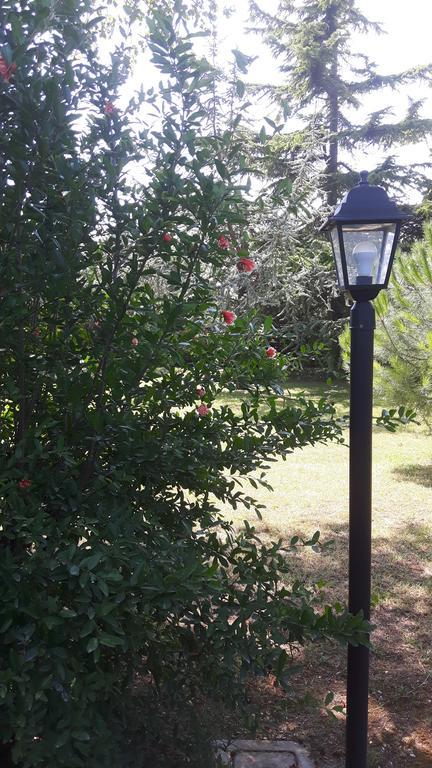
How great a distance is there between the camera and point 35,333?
2.17 meters

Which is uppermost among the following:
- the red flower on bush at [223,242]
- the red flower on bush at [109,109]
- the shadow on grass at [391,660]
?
the red flower on bush at [109,109]

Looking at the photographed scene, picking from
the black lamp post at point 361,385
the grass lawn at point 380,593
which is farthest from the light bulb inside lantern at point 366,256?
the grass lawn at point 380,593

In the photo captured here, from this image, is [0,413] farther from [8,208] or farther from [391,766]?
[391,766]

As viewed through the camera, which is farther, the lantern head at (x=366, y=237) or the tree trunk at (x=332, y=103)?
the tree trunk at (x=332, y=103)

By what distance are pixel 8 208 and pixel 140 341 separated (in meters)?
0.56

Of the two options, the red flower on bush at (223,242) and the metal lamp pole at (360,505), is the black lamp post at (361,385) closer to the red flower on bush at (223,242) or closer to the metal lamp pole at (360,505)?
the metal lamp pole at (360,505)

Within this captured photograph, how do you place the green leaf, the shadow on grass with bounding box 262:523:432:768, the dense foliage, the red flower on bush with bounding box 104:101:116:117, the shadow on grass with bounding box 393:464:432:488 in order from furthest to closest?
the shadow on grass with bounding box 393:464:432:488 → the shadow on grass with bounding box 262:523:432:768 → the red flower on bush with bounding box 104:101:116:117 → the dense foliage → the green leaf

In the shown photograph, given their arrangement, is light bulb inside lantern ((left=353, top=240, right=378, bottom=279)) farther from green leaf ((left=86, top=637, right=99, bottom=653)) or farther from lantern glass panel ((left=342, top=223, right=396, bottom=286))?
green leaf ((left=86, top=637, right=99, bottom=653))

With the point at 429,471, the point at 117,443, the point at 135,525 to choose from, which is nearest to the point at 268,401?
the point at 117,443

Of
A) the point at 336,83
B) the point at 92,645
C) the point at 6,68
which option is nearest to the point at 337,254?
the point at 6,68

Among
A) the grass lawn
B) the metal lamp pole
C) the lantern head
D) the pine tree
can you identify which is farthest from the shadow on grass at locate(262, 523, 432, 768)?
the pine tree

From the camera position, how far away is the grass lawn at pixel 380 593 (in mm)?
2955

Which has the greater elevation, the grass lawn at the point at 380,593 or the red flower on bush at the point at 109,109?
the red flower on bush at the point at 109,109

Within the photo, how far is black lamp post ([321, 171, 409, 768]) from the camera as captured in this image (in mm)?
Result: 2459
